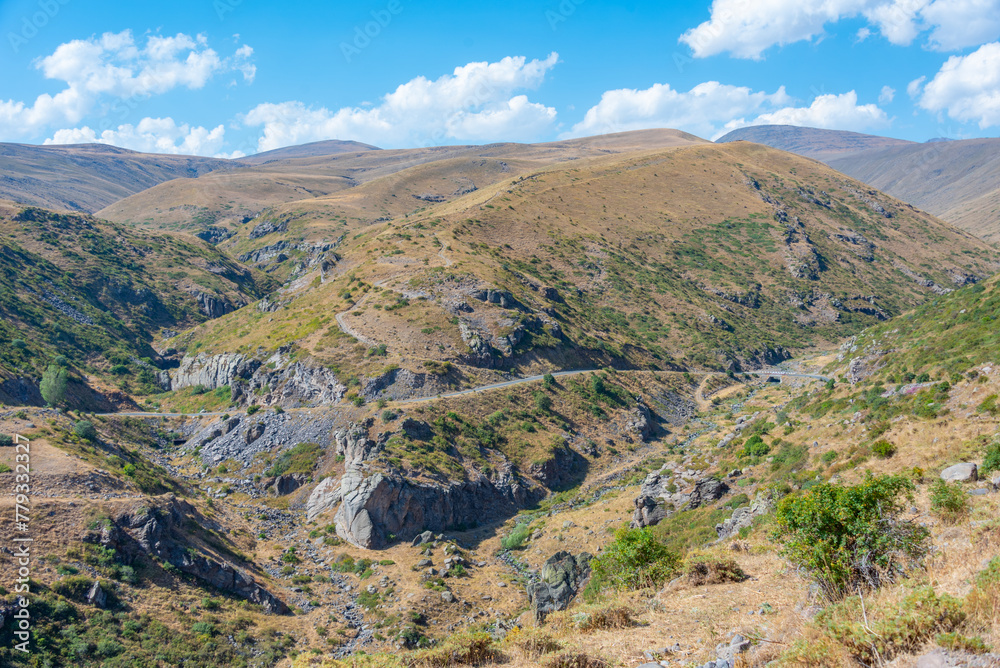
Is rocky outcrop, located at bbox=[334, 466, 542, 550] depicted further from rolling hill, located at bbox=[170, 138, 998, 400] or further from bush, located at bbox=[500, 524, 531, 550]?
rolling hill, located at bbox=[170, 138, 998, 400]

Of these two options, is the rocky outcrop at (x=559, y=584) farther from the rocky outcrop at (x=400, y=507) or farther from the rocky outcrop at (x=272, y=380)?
the rocky outcrop at (x=272, y=380)

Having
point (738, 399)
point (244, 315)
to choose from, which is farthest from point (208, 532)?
point (738, 399)

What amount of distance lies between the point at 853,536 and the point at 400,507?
37.7 metres

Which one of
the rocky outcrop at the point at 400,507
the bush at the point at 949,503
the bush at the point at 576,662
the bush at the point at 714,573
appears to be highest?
the bush at the point at 949,503

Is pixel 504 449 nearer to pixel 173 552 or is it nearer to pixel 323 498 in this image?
pixel 323 498

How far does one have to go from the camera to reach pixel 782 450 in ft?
119

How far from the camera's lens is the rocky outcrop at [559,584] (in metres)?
→ 28.6

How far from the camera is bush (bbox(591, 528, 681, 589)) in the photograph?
20969mm

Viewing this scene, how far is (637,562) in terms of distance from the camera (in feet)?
71.8

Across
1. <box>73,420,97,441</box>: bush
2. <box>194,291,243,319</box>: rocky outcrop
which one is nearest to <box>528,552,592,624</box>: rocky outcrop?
<box>73,420,97,441</box>: bush

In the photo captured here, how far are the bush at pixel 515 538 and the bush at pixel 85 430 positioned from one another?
3669 centimetres

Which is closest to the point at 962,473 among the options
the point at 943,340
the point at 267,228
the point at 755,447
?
the point at 755,447

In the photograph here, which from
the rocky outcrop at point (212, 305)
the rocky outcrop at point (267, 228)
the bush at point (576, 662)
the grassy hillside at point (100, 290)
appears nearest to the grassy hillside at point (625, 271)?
the rocky outcrop at point (267, 228)

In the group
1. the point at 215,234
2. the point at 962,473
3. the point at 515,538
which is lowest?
the point at 515,538
